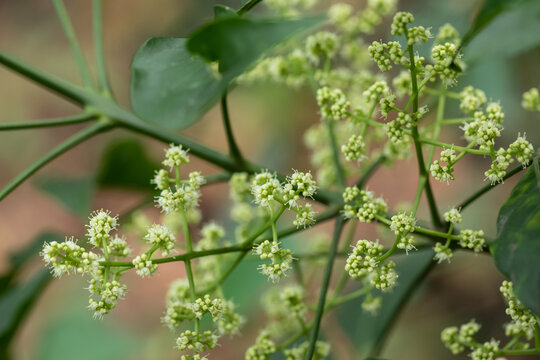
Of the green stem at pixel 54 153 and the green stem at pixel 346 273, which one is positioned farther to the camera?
the green stem at pixel 346 273

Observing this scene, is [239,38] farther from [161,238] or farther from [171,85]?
[161,238]

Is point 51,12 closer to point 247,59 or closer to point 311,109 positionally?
point 311,109

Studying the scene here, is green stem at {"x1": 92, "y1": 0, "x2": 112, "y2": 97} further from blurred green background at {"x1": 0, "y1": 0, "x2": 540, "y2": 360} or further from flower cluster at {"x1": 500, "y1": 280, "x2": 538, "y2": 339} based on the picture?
flower cluster at {"x1": 500, "y1": 280, "x2": 538, "y2": 339}

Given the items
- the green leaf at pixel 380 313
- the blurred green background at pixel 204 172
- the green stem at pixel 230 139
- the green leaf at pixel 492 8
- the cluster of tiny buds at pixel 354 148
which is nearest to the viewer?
the green leaf at pixel 492 8

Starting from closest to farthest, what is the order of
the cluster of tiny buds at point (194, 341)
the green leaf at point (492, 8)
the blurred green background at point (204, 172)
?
the green leaf at point (492, 8) < the cluster of tiny buds at point (194, 341) < the blurred green background at point (204, 172)

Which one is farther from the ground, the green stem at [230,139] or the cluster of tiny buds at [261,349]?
the green stem at [230,139]

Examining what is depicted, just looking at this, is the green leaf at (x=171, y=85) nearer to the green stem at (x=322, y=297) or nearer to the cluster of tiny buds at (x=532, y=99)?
the green stem at (x=322, y=297)

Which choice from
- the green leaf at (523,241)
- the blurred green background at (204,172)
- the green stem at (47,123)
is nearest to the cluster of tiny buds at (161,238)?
the green stem at (47,123)

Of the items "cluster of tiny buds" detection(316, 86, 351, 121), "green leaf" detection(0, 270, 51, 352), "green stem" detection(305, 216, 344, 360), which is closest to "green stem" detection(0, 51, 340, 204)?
"green stem" detection(305, 216, 344, 360)
